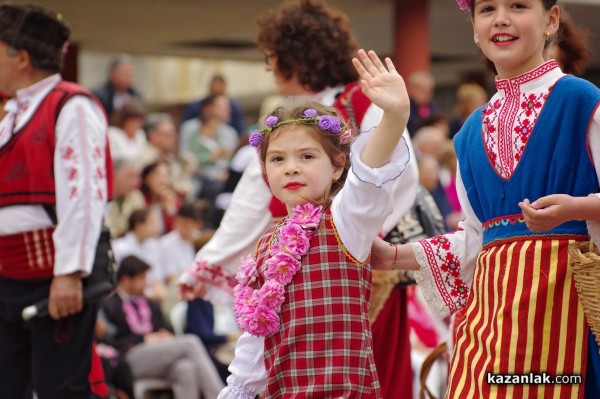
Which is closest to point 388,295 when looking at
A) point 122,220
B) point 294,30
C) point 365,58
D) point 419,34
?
point 294,30

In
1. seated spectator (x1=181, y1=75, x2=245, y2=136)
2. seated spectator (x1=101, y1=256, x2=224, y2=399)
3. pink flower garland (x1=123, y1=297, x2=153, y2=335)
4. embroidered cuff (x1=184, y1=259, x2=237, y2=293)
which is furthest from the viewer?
seated spectator (x1=181, y1=75, x2=245, y2=136)

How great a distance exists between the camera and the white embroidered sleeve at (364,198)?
10.2 feet

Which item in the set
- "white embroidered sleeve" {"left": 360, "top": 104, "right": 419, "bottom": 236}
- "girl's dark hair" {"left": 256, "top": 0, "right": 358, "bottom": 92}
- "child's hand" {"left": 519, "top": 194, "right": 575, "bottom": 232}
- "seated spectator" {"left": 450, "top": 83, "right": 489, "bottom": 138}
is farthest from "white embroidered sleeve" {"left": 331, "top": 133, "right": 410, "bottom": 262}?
"seated spectator" {"left": 450, "top": 83, "right": 489, "bottom": 138}

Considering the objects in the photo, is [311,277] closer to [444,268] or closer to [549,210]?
[444,268]

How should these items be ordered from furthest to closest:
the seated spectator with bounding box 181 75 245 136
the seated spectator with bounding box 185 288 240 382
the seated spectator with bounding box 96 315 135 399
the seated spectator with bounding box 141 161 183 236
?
the seated spectator with bounding box 181 75 245 136 → the seated spectator with bounding box 141 161 183 236 → the seated spectator with bounding box 185 288 240 382 → the seated spectator with bounding box 96 315 135 399

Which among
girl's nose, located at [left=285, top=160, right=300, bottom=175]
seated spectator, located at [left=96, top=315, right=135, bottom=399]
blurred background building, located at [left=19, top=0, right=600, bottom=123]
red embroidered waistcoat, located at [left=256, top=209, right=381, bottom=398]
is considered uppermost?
blurred background building, located at [left=19, top=0, right=600, bottom=123]

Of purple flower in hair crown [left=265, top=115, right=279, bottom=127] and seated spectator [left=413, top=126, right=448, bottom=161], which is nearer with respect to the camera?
purple flower in hair crown [left=265, top=115, right=279, bottom=127]

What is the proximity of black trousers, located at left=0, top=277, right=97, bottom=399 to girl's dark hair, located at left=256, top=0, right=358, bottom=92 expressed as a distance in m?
1.26

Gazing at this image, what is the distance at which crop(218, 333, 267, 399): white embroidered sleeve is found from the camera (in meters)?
3.53

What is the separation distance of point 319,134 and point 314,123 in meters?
0.04

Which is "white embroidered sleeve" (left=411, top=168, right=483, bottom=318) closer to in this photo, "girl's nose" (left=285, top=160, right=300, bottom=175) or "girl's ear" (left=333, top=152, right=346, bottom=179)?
"girl's ear" (left=333, top=152, right=346, bottom=179)

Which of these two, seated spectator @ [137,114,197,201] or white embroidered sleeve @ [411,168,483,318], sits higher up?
seated spectator @ [137,114,197,201]

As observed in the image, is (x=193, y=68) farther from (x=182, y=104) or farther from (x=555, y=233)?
(x=555, y=233)

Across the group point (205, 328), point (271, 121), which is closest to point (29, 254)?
point (271, 121)
